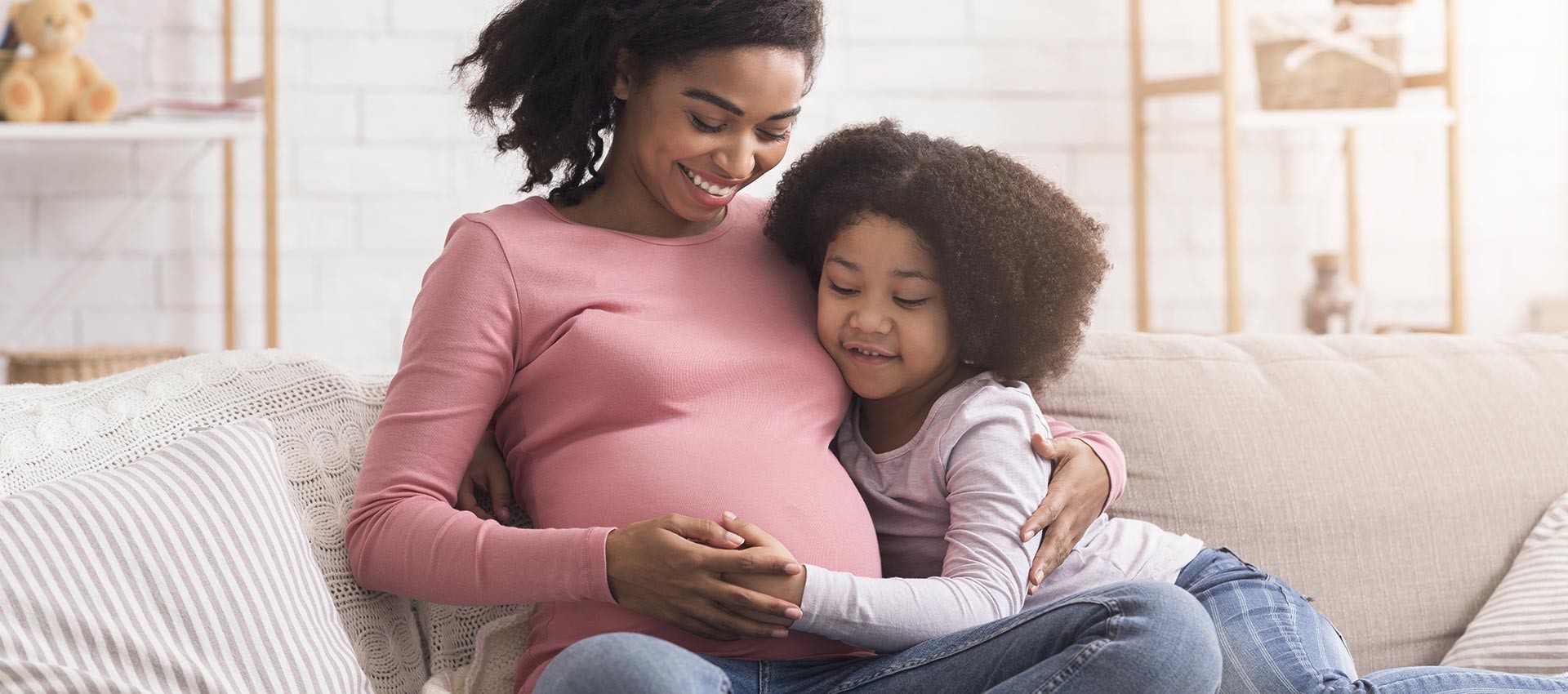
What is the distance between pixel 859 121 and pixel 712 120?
1719 mm

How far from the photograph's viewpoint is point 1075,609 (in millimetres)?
1115

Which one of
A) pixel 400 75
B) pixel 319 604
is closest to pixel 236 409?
pixel 319 604

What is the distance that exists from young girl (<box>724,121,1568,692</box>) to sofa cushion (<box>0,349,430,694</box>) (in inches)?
19.4

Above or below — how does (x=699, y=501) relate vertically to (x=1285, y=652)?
above

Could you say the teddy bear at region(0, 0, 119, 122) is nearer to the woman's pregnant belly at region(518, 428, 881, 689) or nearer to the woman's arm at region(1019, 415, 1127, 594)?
the woman's pregnant belly at region(518, 428, 881, 689)

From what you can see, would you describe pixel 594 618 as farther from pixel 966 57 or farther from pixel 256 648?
pixel 966 57

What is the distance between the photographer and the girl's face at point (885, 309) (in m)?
1.34

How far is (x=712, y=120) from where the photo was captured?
1365mm

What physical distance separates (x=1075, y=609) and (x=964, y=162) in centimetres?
47

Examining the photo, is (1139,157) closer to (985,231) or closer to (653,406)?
(985,231)

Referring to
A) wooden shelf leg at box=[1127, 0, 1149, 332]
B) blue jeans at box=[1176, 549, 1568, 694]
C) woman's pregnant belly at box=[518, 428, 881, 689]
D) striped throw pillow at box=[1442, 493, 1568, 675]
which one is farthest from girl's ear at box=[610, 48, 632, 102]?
wooden shelf leg at box=[1127, 0, 1149, 332]

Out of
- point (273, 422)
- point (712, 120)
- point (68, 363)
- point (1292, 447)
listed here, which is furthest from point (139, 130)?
point (1292, 447)

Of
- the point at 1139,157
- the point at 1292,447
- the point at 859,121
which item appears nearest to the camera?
the point at 1292,447

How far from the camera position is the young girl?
1.30 m
